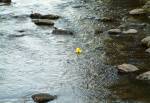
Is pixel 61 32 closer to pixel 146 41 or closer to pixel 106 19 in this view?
pixel 106 19

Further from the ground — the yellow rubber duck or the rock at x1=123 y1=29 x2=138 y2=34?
the rock at x1=123 y1=29 x2=138 y2=34

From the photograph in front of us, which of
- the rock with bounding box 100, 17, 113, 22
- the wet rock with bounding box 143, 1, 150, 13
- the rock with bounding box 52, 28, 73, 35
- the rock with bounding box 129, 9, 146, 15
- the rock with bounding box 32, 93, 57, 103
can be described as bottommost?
the rock with bounding box 32, 93, 57, 103

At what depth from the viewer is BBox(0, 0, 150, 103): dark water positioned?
11.7 m

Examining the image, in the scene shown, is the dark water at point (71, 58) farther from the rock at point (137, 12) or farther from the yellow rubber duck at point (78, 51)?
the rock at point (137, 12)

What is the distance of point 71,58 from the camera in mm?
14414

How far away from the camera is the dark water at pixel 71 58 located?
1166 centimetres

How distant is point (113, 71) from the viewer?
13.0 meters

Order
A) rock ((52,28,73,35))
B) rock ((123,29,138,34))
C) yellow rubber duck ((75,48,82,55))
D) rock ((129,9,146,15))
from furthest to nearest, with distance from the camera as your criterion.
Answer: rock ((129,9,146,15)) < rock ((52,28,73,35)) < rock ((123,29,138,34)) < yellow rubber duck ((75,48,82,55))

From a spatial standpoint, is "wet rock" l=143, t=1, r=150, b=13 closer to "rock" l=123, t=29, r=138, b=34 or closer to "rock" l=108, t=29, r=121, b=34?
"rock" l=123, t=29, r=138, b=34

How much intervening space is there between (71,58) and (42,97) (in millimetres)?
3454

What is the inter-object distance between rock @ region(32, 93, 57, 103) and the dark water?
0.16m

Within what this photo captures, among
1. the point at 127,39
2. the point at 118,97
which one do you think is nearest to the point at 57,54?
the point at 127,39

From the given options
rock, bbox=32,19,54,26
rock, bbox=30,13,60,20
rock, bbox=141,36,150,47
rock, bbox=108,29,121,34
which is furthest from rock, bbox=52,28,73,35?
rock, bbox=141,36,150,47

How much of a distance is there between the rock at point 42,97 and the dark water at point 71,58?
158mm
